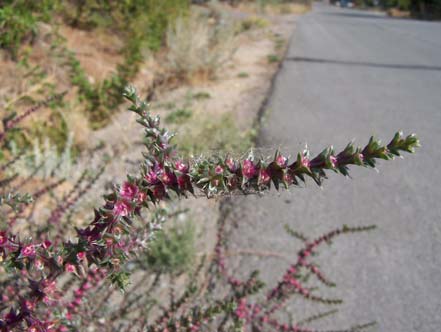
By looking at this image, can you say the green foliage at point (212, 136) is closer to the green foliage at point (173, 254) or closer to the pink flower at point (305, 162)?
the green foliage at point (173, 254)

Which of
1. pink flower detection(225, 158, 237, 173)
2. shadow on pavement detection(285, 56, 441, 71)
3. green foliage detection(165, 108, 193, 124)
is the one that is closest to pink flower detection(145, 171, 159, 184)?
pink flower detection(225, 158, 237, 173)

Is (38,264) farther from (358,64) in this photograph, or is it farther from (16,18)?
(358,64)

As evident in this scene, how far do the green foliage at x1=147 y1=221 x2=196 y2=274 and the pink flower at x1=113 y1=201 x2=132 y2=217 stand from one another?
75.1 inches

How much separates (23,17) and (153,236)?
17.1 ft

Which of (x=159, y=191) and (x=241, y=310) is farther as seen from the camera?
(x=241, y=310)

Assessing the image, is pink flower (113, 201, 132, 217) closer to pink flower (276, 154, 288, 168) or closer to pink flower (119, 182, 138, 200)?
pink flower (119, 182, 138, 200)

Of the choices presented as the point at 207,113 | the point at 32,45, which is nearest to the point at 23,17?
the point at 32,45

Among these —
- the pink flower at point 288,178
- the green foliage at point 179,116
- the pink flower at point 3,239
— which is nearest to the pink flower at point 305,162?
the pink flower at point 288,178

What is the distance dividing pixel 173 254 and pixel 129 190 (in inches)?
77.6

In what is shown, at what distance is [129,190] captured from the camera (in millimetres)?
729

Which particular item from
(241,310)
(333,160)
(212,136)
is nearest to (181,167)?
(333,160)

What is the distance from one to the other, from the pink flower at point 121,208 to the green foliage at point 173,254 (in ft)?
6.26

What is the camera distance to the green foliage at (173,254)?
2.63 m

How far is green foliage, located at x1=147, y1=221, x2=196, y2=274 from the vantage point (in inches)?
104
